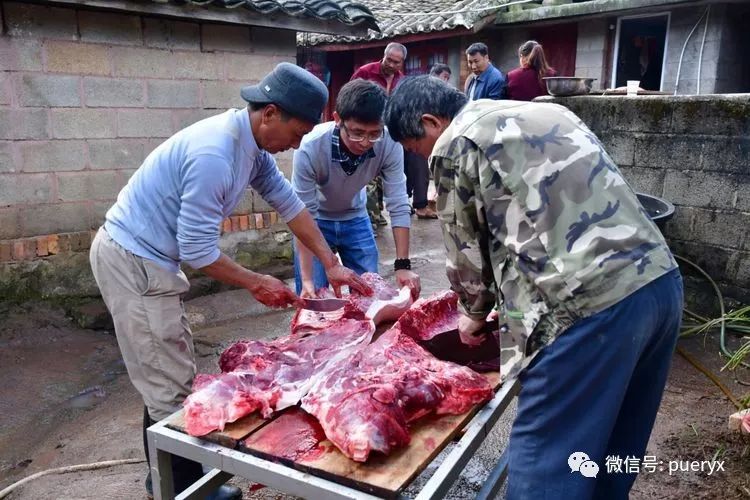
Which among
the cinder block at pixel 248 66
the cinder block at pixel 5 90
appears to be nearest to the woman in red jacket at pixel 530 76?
the cinder block at pixel 248 66

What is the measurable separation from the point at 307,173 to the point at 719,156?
11.9ft

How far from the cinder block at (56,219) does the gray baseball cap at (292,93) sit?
11.4 ft

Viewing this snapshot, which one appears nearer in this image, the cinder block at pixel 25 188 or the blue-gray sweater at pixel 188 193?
the blue-gray sweater at pixel 188 193

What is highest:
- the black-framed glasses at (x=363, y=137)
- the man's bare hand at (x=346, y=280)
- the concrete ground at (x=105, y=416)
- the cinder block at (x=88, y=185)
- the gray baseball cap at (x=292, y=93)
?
the gray baseball cap at (x=292, y=93)

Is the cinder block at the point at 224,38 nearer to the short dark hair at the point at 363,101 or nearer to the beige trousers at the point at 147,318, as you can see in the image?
the short dark hair at the point at 363,101

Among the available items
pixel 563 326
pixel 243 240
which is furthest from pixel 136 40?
pixel 563 326

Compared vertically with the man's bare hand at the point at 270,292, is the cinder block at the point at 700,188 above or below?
above

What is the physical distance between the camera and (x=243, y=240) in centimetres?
681

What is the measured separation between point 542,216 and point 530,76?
21.7 ft

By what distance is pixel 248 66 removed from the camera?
6.61m

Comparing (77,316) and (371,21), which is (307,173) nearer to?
(77,316)

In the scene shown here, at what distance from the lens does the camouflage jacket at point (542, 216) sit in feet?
6.50

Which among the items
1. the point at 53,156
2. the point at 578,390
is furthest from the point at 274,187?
the point at 53,156

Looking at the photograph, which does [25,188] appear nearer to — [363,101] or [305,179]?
[305,179]
